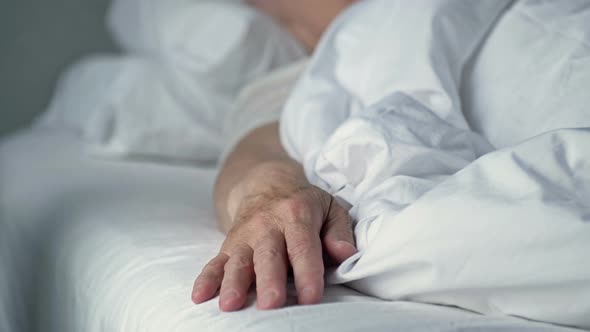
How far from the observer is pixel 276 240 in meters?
0.53

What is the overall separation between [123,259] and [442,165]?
32cm

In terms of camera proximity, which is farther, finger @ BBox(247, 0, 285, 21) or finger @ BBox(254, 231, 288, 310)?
finger @ BBox(247, 0, 285, 21)

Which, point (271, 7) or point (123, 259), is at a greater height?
point (271, 7)

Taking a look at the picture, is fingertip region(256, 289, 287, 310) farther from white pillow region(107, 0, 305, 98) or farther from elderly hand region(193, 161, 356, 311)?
white pillow region(107, 0, 305, 98)

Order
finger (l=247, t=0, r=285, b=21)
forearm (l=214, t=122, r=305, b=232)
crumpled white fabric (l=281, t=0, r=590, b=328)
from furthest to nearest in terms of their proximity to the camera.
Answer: finger (l=247, t=0, r=285, b=21)
forearm (l=214, t=122, r=305, b=232)
crumpled white fabric (l=281, t=0, r=590, b=328)

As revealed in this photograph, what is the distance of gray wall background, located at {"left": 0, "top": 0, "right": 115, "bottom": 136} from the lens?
1.84 meters

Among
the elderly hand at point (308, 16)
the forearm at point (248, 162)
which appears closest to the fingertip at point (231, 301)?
the forearm at point (248, 162)

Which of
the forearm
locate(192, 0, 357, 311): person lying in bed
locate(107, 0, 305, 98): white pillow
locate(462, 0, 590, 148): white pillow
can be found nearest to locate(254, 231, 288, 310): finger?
locate(192, 0, 357, 311): person lying in bed

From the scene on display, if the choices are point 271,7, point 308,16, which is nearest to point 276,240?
point 308,16

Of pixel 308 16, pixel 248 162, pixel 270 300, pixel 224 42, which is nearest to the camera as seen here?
pixel 270 300

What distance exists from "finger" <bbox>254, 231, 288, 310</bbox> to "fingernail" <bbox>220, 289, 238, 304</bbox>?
0.05 feet

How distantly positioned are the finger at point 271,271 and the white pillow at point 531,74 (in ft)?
0.90

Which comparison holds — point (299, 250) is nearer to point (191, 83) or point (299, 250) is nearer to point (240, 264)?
point (240, 264)

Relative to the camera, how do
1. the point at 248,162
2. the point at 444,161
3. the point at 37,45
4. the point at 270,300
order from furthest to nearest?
1. the point at 37,45
2. the point at 248,162
3. the point at 444,161
4. the point at 270,300
